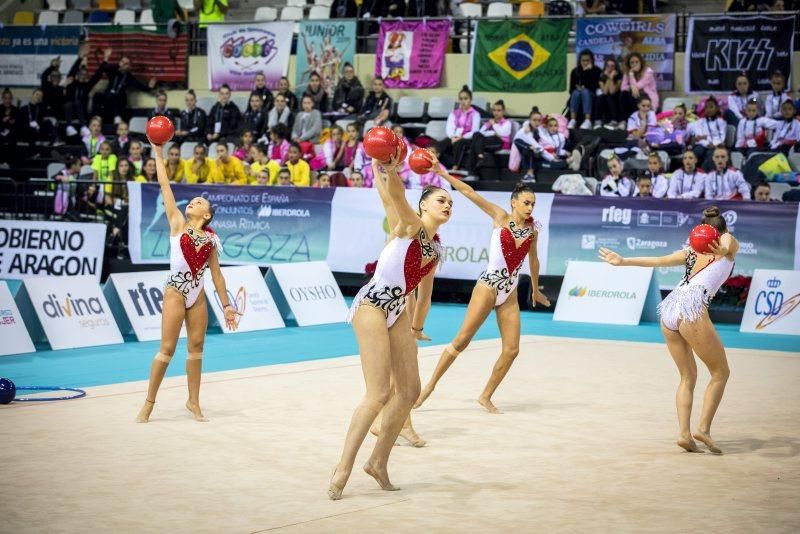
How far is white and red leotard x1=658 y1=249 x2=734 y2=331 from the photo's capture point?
318 inches

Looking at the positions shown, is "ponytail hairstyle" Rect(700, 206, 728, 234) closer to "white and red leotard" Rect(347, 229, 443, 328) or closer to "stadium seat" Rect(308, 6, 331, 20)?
"white and red leotard" Rect(347, 229, 443, 328)

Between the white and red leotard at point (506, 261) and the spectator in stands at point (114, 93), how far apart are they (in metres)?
17.2

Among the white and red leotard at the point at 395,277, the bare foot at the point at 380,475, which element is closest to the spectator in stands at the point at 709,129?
the white and red leotard at the point at 395,277

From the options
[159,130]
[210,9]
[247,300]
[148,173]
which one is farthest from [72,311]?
[210,9]

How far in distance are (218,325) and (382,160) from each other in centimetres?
941

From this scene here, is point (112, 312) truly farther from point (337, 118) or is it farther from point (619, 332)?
point (337, 118)

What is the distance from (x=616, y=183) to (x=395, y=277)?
11.8 meters

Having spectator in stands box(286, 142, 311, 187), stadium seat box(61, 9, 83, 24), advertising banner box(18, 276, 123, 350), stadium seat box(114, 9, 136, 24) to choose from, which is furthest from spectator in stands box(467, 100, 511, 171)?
stadium seat box(61, 9, 83, 24)

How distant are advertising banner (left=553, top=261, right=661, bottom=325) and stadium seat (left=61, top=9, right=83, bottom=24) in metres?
16.7

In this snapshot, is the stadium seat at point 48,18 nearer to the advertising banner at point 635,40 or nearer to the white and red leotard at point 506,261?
the advertising banner at point 635,40

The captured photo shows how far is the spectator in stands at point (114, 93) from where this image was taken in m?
25.2

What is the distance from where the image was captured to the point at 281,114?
22.4 m

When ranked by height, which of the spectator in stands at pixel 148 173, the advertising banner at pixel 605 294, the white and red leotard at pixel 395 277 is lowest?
the advertising banner at pixel 605 294

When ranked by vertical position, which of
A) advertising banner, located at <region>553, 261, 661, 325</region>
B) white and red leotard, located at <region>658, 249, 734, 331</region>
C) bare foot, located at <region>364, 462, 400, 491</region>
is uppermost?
white and red leotard, located at <region>658, 249, 734, 331</region>
